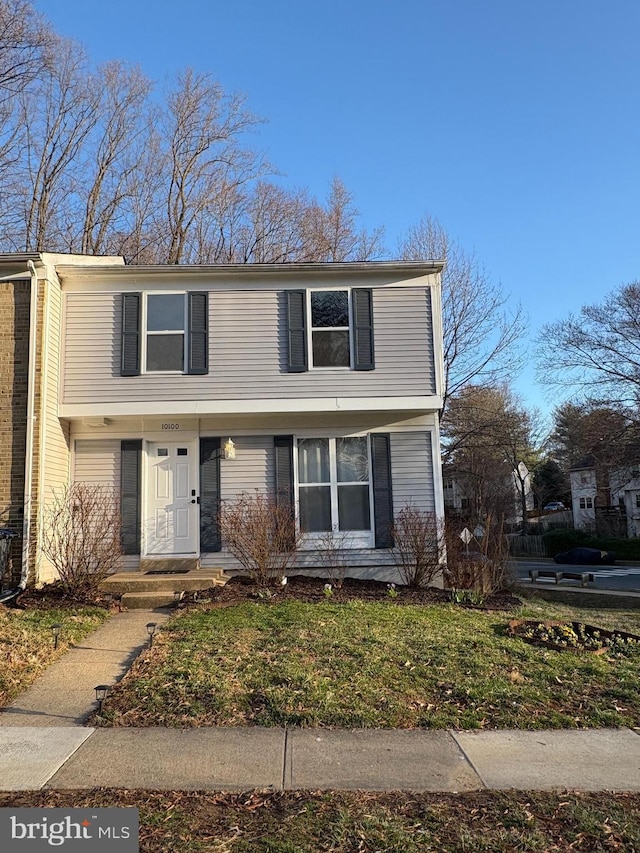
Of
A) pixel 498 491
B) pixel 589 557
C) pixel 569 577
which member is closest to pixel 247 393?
pixel 569 577

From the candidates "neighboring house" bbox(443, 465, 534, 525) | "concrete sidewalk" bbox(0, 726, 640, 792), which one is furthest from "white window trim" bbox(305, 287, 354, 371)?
"neighboring house" bbox(443, 465, 534, 525)

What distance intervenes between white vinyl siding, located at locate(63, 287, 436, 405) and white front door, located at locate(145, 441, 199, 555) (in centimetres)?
105

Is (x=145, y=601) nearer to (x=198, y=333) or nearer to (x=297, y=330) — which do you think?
(x=198, y=333)

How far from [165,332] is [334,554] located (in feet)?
15.7

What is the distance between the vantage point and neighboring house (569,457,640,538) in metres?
30.1

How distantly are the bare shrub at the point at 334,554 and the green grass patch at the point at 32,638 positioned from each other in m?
3.64

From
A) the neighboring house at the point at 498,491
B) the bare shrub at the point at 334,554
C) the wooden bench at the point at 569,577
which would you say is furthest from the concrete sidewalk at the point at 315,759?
the neighboring house at the point at 498,491

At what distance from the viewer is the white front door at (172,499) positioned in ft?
34.9

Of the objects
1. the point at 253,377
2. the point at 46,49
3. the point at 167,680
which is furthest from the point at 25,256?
the point at 46,49

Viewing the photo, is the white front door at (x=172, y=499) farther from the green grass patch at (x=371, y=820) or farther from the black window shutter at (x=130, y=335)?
the green grass patch at (x=371, y=820)

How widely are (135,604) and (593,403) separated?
26919 millimetres

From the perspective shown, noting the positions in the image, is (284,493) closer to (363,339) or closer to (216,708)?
(363,339)

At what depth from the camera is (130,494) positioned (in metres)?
10.6

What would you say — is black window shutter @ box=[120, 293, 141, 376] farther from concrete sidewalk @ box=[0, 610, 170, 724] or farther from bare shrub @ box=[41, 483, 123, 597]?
concrete sidewalk @ box=[0, 610, 170, 724]
